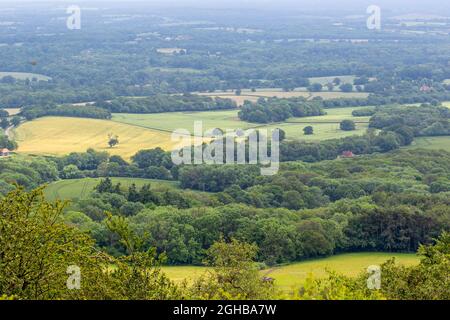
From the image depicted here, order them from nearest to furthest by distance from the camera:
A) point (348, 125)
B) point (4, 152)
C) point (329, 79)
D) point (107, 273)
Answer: point (107, 273) → point (4, 152) → point (348, 125) → point (329, 79)

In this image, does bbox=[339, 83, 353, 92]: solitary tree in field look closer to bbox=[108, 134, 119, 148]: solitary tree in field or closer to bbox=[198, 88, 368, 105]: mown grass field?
bbox=[198, 88, 368, 105]: mown grass field

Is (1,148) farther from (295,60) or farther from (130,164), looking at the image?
(295,60)

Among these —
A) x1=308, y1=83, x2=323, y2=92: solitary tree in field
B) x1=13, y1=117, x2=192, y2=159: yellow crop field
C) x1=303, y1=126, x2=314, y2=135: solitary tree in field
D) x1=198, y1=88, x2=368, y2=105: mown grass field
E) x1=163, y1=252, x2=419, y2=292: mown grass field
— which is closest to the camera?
x1=163, y1=252, x2=419, y2=292: mown grass field

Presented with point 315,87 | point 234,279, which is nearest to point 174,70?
point 315,87

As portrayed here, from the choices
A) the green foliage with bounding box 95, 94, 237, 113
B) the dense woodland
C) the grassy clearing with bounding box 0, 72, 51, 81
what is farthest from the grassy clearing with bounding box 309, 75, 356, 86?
the grassy clearing with bounding box 0, 72, 51, 81

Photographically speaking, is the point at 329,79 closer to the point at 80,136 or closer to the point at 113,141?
the point at 80,136

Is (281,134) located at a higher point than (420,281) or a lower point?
lower

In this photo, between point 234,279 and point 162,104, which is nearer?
point 234,279
